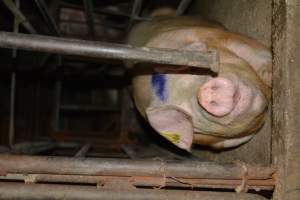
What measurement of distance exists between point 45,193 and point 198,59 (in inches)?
24.6

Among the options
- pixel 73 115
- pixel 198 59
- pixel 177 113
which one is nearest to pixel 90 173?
pixel 198 59

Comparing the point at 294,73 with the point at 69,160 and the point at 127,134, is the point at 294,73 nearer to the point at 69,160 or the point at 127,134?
the point at 69,160

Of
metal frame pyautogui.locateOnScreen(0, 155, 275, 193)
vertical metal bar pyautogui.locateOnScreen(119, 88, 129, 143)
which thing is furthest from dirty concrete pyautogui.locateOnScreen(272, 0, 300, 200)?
vertical metal bar pyautogui.locateOnScreen(119, 88, 129, 143)

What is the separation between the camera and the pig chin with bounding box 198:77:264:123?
4.71ft

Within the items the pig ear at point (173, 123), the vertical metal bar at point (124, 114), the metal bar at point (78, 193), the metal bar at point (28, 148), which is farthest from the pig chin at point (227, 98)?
the vertical metal bar at point (124, 114)

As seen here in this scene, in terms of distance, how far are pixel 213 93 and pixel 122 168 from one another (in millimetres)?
491

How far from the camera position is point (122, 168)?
3.82 ft

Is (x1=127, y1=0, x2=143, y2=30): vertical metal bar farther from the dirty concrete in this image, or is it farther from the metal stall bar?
the metal stall bar

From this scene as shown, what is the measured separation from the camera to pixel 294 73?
1.29 meters

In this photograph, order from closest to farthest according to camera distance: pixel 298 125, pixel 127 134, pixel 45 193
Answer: pixel 45 193, pixel 298 125, pixel 127 134

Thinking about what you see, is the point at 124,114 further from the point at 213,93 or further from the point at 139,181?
the point at 139,181

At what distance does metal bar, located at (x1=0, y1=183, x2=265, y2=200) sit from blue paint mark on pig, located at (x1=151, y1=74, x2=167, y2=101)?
2.08 feet

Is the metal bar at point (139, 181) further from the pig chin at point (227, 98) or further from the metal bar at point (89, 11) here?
the metal bar at point (89, 11)

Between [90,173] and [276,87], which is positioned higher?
[276,87]
